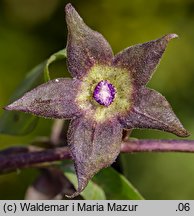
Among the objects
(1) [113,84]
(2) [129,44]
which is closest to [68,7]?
(1) [113,84]

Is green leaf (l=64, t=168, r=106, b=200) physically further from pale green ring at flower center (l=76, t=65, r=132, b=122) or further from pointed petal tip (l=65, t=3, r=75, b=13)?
pointed petal tip (l=65, t=3, r=75, b=13)

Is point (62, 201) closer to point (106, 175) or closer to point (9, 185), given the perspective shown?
point (106, 175)

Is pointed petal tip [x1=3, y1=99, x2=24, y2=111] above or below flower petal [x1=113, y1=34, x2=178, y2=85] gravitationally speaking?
below

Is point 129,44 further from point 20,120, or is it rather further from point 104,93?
point 104,93

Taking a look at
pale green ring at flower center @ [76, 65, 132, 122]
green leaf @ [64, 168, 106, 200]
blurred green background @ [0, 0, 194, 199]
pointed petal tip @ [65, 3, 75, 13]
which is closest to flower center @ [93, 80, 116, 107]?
pale green ring at flower center @ [76, 65, 132, 122]

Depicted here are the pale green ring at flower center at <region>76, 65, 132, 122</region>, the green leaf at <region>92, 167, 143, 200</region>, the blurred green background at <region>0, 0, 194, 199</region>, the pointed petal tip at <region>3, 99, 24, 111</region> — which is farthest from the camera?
the blurred green background at <region>0, 0, 194, 199</region>

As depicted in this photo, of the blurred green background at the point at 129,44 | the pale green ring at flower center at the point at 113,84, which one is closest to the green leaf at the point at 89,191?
the pale green ring at flower center at the point at 113,84

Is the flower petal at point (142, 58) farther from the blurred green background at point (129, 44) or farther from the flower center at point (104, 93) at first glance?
the blurred green background at point (129, 44)
